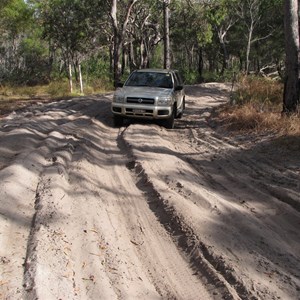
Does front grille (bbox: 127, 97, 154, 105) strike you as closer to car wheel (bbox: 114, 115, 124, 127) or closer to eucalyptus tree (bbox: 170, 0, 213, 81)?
car wheel (bbox: 114, 115, 124, 127)

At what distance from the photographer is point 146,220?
16.9 feet

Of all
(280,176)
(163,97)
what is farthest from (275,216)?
(163,97)

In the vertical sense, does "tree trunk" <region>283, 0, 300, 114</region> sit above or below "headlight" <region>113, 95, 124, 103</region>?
above

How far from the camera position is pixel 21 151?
301 inches

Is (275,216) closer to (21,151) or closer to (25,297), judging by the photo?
(25,297)

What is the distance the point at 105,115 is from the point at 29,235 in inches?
372

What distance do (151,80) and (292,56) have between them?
158 inches

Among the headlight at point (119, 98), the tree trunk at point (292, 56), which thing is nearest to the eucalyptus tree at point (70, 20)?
the headlight at point (119, 98)

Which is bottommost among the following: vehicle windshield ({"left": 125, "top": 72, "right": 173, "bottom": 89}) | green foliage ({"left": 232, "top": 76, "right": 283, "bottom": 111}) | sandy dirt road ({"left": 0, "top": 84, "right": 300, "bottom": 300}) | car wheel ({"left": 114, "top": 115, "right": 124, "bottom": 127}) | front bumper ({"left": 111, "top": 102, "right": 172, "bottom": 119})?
sandy dirt road ({"left": 0, "top": 84, "right": 300, "bottom": 300})

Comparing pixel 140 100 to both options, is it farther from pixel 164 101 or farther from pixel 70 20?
pixel 70 20

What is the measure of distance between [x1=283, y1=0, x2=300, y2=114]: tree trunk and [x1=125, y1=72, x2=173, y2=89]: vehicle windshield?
10.9 feet

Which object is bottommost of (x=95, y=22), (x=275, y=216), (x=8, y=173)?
(x=275, y=216)

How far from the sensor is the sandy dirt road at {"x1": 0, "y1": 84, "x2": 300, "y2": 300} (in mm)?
3707

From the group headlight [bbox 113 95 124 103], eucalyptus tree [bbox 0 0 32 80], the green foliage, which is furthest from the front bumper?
eucalyptus tree [bbox 0 0 32 80]
